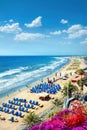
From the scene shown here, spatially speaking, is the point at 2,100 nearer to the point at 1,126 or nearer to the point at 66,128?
the point at 1,126

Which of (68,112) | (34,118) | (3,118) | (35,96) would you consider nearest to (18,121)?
(3,118)

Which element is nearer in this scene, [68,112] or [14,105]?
[68,112]

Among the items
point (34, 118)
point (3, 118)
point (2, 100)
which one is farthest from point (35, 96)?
point (34, 118)

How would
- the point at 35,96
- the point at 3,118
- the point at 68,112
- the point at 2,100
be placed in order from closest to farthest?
the point at 68,112, the point at 3,118, the point at 2,100, the point at 35,96

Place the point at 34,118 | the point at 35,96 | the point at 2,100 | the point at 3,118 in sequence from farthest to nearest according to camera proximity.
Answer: the point at 35,96 → the point at 2,100 → the point at 3,118 → the point at 34,118

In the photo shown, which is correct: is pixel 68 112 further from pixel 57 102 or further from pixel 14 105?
pixel 14 105

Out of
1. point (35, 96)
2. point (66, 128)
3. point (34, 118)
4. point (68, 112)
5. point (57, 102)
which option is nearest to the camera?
point (66, 128)

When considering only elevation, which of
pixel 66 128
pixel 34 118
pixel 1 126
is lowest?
pixel 1 126

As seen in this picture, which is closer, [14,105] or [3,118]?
[3,118]

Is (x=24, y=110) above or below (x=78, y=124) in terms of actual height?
below
